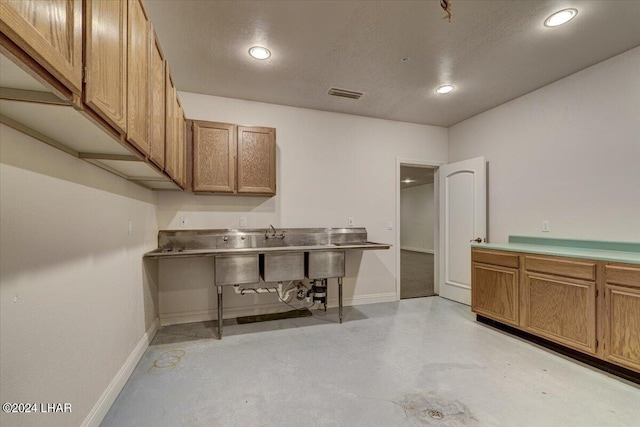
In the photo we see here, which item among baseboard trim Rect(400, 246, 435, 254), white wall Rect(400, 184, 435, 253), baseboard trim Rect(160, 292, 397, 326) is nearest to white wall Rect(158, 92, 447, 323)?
baseboard trim Rect(160, 292, 397, 326)

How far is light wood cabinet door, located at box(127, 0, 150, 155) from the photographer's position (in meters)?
1.32

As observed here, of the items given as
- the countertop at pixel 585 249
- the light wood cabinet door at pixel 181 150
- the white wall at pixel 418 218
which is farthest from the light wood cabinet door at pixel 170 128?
the white wall at pixel 418 218

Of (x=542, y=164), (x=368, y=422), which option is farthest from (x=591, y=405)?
(x=542, y=164)

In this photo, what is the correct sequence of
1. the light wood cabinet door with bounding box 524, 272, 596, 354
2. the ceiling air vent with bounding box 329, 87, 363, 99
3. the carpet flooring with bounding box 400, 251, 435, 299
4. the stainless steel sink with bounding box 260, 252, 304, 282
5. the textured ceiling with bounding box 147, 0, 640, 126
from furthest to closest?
the carpet flooring with bounding box 400, 251, 435, 299 → the ceiling air vent with bounding box 329, 87, 363, 99 → the stainless steel sink with bounding box 260, 252, 304, 282 → the light wood cabinet door with bounding box 524, 272, 596, 354 → the textured ceiling with bounding box 147, 0, 640, 126

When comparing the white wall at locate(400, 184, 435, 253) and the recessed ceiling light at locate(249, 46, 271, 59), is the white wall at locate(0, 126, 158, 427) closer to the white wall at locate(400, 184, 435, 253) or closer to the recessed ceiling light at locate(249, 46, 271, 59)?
the recessed ceiling light at locate(249, 46, 271, 59)

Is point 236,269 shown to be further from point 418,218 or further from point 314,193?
point 418,218

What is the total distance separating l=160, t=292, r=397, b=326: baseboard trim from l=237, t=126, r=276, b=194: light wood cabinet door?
1464 mm

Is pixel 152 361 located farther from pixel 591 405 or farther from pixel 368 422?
pixel 591 405

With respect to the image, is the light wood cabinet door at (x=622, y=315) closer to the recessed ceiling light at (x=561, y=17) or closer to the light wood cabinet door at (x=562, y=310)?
the light wood cabinet door at (x=562, y=310)

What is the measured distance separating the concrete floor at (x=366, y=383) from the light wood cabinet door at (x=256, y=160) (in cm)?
159

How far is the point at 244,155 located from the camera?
124 inches

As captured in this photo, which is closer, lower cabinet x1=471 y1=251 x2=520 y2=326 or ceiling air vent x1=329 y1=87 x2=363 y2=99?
lower cabinet x1=471 y1=251 x2=520 y2=326

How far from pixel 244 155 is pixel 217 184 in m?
0.45

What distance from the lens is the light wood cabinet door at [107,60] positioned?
0.93 metres
